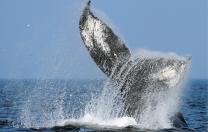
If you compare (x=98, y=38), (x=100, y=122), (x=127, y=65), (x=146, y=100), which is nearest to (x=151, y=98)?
(x=146, y=100)

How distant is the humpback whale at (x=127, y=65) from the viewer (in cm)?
948

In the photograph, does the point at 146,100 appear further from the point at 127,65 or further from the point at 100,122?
the point at 100,122

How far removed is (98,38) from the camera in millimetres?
9719

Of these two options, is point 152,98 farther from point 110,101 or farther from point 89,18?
point 89,18

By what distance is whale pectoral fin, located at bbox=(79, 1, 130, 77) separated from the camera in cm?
970

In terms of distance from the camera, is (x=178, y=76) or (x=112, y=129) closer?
(x=178, y=76)

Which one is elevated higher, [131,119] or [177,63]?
[177,63]

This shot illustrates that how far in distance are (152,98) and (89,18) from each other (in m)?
1.69

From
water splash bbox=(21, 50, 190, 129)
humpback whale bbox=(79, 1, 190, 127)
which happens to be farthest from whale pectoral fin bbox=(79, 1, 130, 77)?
water splash bbox=(21, 50, 190, 129)

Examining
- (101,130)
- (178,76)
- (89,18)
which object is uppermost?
(89,18)

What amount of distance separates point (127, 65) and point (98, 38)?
67 cm

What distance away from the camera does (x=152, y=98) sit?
9.98 meters

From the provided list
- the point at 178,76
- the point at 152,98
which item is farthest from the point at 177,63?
the point at 152,98

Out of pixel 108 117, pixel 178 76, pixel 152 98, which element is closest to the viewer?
pixel 178 76
